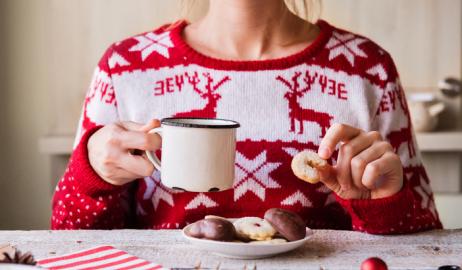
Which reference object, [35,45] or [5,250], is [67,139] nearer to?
[35,45]

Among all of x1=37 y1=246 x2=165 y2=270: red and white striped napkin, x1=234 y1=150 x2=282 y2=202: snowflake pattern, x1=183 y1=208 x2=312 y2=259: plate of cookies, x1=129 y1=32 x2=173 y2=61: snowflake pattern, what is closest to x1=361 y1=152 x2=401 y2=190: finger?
x1=183 y1=208 x2=312 y2=259: plate of cookies

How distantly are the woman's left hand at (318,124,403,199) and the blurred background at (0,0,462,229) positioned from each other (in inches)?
61.0

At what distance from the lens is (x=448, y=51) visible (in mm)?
2734

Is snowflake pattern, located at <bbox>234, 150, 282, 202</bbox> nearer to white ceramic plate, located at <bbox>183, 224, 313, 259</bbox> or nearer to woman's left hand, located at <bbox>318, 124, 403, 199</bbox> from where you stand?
woman's left hand, located at <bbox>318, 124, 403, 199</bbox>

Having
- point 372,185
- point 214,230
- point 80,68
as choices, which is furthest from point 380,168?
point 80,68

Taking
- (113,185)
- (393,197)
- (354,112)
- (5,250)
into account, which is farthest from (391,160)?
(5,250)

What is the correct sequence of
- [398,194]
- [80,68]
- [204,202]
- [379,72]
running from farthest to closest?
[80,68] → [379,72] → [204,202] → [398,194]

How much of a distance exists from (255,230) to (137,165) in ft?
0.74

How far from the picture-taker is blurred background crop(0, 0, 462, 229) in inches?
104

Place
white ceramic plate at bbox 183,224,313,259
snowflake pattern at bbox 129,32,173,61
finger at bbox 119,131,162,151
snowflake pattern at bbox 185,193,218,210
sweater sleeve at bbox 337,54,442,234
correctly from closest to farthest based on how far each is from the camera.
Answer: white ceramic plate at bbox 183,224,313,259 < finger at bbox 119,131,162,151 < sweater sleeve at bbox 337,54,442,234 < snowflake pattern at bbox 185,193,218,210 < snowflake pattern at bbox 129,32,173,61

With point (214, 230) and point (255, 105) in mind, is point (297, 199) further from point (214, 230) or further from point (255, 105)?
point (214, 230)

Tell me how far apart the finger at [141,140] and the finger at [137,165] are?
0.06ft

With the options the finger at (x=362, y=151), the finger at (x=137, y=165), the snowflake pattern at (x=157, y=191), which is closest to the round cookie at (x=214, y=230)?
the finger at (x=137, y=165)

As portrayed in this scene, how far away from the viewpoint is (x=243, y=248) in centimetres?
93
